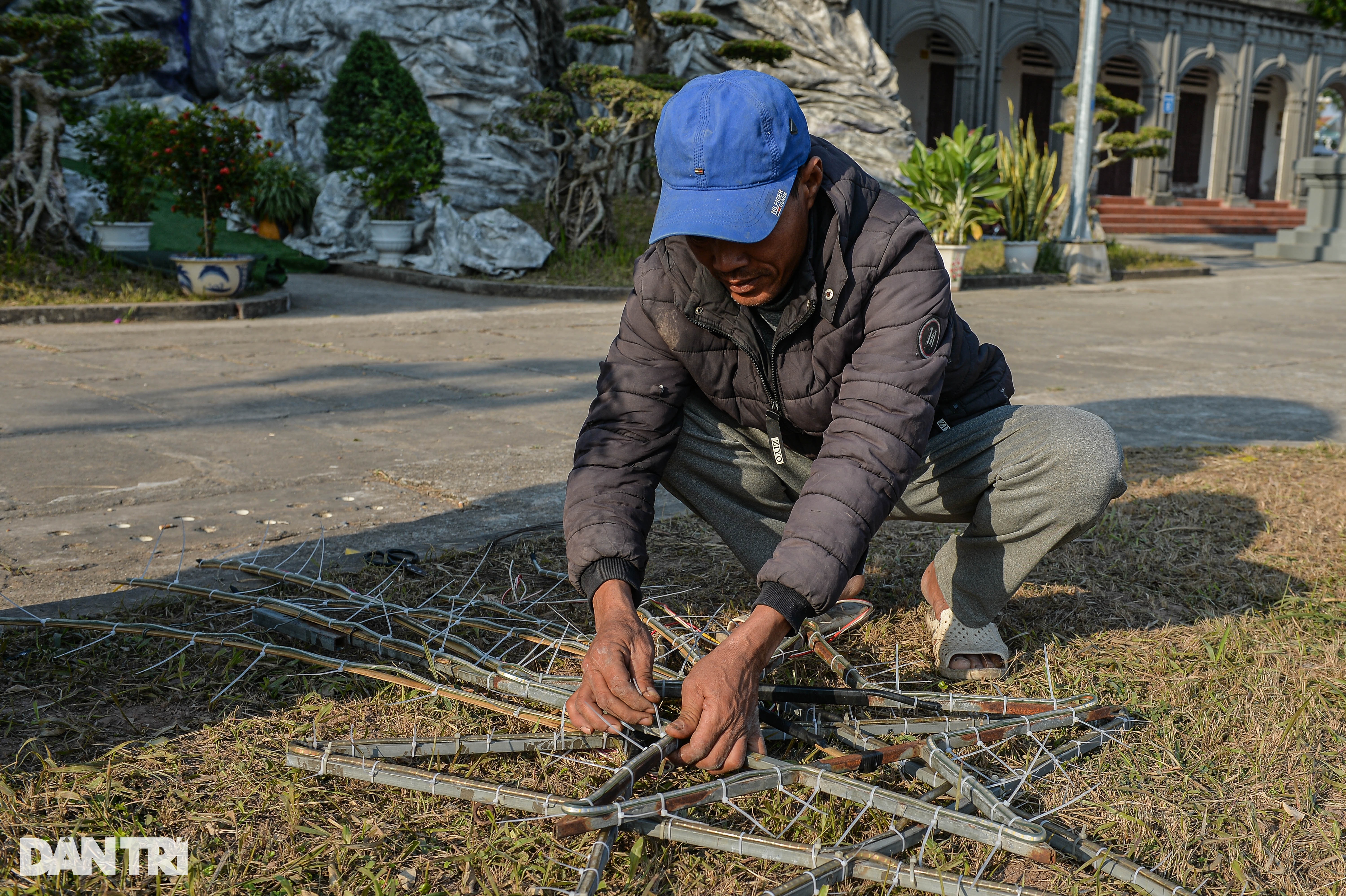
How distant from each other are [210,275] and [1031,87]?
69.3 feet

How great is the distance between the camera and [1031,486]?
241cm

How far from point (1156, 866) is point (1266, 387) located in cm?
553

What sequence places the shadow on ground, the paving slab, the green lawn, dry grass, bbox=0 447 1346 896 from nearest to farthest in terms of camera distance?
dry grass, bbox=0 447 1346 896 < the paving slab < the shadow on ground < the green lawn

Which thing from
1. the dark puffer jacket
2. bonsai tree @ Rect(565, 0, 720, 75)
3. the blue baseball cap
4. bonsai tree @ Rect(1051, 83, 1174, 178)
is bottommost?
the dark puffer jacket

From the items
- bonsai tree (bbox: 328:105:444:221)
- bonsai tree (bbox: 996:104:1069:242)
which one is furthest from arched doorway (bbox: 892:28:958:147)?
bonsai tree (bbox: 328:105:444:221)

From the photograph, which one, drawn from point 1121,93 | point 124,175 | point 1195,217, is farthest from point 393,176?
point 1121,93

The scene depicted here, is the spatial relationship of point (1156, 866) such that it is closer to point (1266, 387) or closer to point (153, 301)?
point (1266, 387)

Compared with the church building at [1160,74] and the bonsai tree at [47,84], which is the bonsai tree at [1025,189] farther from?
the bonsai tree at [47,84]

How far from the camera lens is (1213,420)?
557 centimetres

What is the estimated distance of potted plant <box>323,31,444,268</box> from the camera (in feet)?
44.2

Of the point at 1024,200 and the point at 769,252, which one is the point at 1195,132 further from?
the point at 769,252

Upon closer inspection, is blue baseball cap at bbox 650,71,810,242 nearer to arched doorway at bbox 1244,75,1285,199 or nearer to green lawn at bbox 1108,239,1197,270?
green lawn at bbox 1108,239,1197,270

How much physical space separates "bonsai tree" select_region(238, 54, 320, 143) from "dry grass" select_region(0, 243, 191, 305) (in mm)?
7565

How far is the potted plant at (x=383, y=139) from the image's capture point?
1346 centimetres
